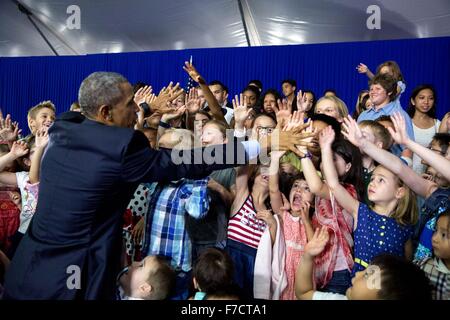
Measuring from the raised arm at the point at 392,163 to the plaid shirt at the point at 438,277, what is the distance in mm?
311

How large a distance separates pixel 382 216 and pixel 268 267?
22.4 inches

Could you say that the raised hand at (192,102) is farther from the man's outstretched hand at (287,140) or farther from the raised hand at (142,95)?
the man's outstretched hand at (287,140)

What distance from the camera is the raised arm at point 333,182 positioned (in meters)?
2.14

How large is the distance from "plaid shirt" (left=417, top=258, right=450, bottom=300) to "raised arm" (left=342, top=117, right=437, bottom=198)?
1.02 feet

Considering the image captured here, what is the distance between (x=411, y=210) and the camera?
2135mm

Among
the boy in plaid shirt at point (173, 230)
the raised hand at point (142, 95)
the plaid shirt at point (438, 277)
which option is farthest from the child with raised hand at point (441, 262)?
the raised hand at point (142, 95)

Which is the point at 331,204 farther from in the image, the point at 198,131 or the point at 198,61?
the point at 198,61

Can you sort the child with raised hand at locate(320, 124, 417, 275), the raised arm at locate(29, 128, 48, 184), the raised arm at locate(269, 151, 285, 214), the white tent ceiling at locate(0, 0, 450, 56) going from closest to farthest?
the child with raised hand at locate(320, 124, 417, 275)
the raised arm at locate(269, 151, 285, 214)
the raised arm at locate(29, 128, 48, 184)
the white tent ceiling at locate(0, 0, 450, 56)

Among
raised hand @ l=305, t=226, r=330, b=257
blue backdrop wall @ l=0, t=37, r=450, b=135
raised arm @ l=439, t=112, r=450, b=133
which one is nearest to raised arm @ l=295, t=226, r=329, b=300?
raised hand @ l=305, t=226, r=330, b=257

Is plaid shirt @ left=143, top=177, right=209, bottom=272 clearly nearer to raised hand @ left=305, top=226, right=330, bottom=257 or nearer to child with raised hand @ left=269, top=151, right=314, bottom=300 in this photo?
child with raised hand @ left=269, top=151, right=314, bottom=300

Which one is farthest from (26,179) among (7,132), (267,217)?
(267,217)

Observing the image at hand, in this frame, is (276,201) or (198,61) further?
(198,61)

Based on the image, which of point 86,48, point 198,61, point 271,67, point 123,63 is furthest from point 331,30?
point 86,48

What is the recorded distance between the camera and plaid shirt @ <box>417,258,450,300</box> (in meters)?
1.85
